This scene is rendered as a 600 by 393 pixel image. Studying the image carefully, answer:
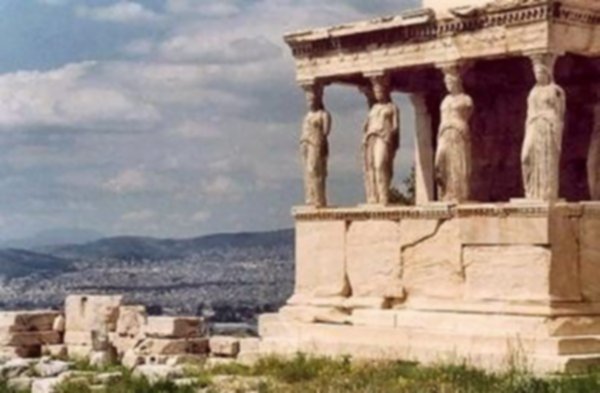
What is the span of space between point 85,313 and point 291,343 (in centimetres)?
524

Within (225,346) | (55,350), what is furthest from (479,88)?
(55,350)

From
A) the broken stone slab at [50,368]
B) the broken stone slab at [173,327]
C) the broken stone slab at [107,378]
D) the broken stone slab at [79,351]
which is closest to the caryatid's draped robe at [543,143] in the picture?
the broken stone slab at [107,378]

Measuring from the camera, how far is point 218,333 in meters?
26.0

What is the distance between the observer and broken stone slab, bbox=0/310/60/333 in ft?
85.3

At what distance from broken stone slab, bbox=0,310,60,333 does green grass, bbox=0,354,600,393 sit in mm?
5195

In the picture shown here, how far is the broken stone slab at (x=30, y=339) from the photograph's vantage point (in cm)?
2581

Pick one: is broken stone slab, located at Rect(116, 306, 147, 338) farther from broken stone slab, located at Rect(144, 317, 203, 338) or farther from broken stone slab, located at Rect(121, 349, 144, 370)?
broken stone slab, located at Rect(121, 349, 144, 370)

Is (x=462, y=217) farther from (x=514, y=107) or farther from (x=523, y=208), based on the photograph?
(x=514, y=107)

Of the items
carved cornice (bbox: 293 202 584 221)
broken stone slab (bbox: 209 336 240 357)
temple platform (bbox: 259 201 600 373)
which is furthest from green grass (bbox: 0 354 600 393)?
broken stone slab (bbox: 209 336 240 357)

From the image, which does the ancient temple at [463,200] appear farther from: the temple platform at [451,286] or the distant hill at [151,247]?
→ the distant hill at [151,247]

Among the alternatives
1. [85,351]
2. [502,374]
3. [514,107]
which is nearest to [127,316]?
[85,351]

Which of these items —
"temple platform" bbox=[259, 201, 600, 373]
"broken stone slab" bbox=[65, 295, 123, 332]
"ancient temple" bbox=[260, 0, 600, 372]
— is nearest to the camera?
"temple platform" bbox=[259, 201, 600, 373]

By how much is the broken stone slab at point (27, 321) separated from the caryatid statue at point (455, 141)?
8.20 m

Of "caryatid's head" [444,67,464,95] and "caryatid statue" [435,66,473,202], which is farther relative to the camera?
"caryatid's head" [444,67,464,95]
